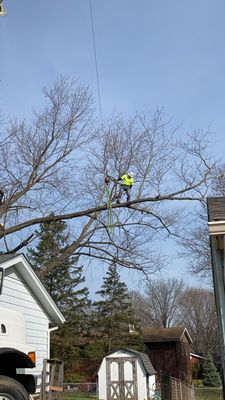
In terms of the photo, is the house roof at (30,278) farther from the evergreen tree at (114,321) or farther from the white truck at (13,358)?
the evergreen tree at (114,321)

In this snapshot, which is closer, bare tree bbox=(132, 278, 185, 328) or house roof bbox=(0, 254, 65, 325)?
house roof bbox=(0, 254, 65, 325)

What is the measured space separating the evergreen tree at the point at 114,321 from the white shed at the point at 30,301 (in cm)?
1860

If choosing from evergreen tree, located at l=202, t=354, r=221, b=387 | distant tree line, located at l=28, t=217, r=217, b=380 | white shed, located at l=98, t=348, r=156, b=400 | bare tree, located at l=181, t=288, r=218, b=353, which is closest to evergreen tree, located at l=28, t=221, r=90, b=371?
distant tree line, located at l=28, t=217, r=217, b=380

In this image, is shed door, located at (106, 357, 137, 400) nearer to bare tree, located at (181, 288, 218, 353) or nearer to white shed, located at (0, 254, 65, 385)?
white shed, located at (0, 254, 65, 385)

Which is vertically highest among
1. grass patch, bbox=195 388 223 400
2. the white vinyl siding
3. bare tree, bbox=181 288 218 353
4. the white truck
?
bare tree, bbox=181 288 218 353

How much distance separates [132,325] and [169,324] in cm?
2894

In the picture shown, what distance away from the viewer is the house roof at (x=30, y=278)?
38.0ft

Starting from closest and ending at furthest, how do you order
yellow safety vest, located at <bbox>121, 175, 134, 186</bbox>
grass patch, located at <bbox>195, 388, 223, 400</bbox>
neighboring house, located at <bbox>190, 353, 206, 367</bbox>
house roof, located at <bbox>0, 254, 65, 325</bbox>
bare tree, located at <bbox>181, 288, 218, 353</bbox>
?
house roof, located at <bbox>0, 254, 65, 325</bbox>, yellow safety vest, located at <bbox>121, 175, 134, 186</bbox>, grass patch, located at <bbox>195, 388, 223, 400</bbox>, neighboring house, located at <bbox>190, 353, 206, 367</bbox>, bare tree, located at <bbox>181, 288, 218, 353</bbox>

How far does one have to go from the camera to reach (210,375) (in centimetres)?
4097

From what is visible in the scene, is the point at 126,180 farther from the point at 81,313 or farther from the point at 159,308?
the point at 159,308

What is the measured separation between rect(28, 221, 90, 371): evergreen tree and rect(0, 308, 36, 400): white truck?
22.5m

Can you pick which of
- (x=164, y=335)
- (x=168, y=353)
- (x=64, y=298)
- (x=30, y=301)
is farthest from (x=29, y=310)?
(x=164, y=335)

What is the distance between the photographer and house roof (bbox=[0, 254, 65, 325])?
1157cm

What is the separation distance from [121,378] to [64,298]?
31.5 ft
